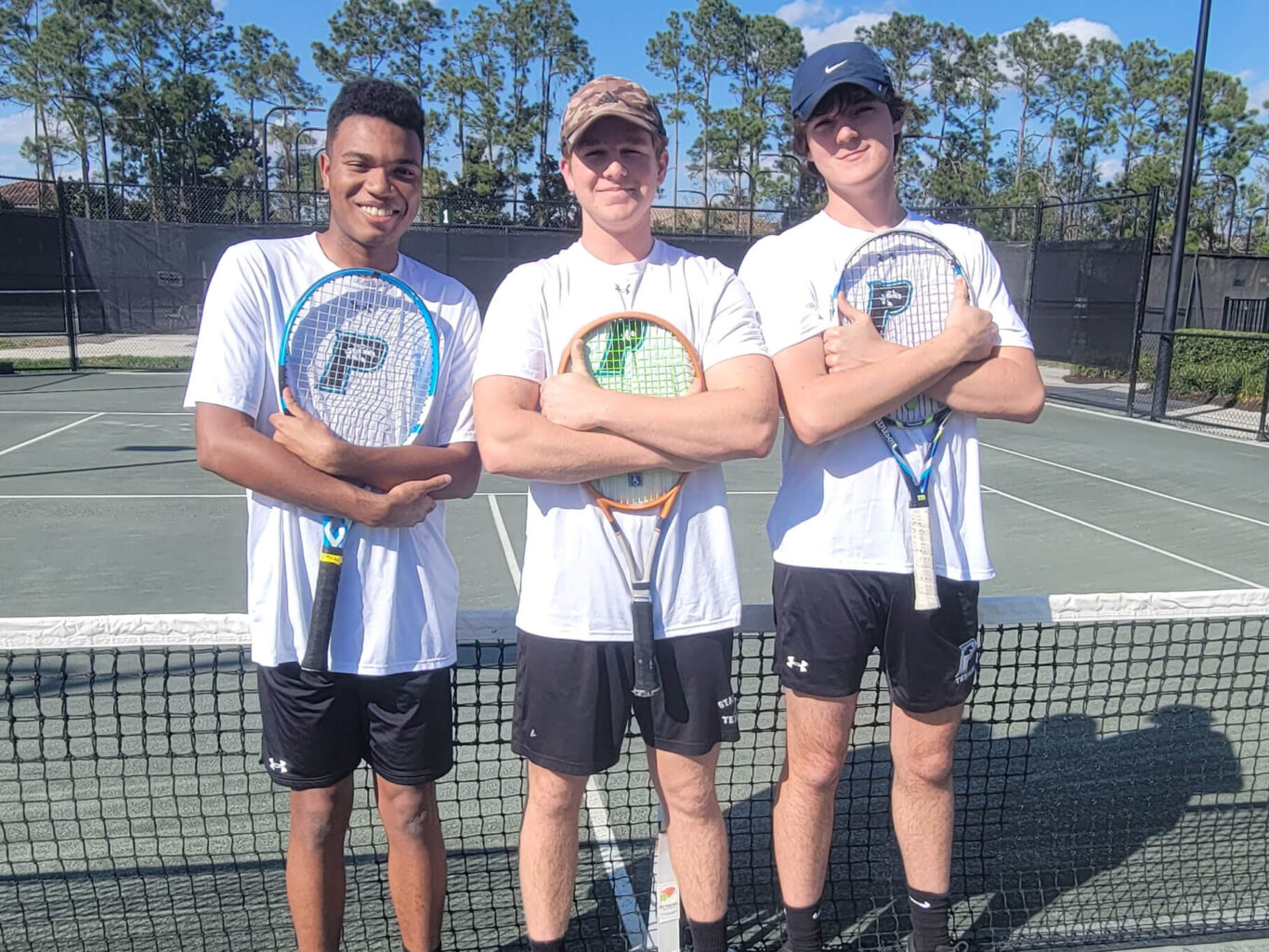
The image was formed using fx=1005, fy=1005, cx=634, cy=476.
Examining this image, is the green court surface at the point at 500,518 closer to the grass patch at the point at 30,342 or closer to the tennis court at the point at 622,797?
the tennis court at the point at 622,797

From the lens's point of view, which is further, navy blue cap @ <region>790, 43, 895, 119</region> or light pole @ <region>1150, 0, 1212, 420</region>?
light pole @ <region>1150, 0, 1212, 420</region>

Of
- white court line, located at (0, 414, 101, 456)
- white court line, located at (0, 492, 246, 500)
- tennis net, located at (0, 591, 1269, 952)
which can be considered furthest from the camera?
white court line, located at (0, 414, 101, 456)

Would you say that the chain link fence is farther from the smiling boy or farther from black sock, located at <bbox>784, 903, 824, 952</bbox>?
the smiling boy

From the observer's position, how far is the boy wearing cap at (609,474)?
1.95 meters

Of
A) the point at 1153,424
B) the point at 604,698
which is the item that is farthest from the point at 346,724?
the point at 1153,424

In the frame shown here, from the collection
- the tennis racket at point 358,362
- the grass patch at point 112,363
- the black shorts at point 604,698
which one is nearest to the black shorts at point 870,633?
the black shorts at point 604,698

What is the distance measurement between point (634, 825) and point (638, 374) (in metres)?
1.77

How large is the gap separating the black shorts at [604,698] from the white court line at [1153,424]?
939 centimetres

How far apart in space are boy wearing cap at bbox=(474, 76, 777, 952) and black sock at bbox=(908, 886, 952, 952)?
1.85 ft

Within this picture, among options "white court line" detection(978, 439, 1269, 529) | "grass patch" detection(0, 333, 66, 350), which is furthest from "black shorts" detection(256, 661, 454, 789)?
"grass patch" detection(0, 333, 66, 350)

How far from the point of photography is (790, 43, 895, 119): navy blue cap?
2.17m

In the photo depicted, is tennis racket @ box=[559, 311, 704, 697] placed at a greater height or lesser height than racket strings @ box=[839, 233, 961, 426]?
lesser

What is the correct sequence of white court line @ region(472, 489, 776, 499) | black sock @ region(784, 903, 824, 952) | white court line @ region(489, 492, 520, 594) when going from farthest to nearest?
white court line @ region(472, 489, 776, 499) → white court line @ region(489, 492, 520, 594) → black sock @ region(784, 903, 824, 952)

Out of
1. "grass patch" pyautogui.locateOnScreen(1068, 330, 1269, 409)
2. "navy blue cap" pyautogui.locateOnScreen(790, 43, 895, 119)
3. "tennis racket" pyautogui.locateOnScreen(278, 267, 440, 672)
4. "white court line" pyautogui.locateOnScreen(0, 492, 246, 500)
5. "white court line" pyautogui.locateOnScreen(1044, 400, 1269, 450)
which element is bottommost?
"white court line" pyautogui.locateOnScreen(0, 492, 246, 500)
